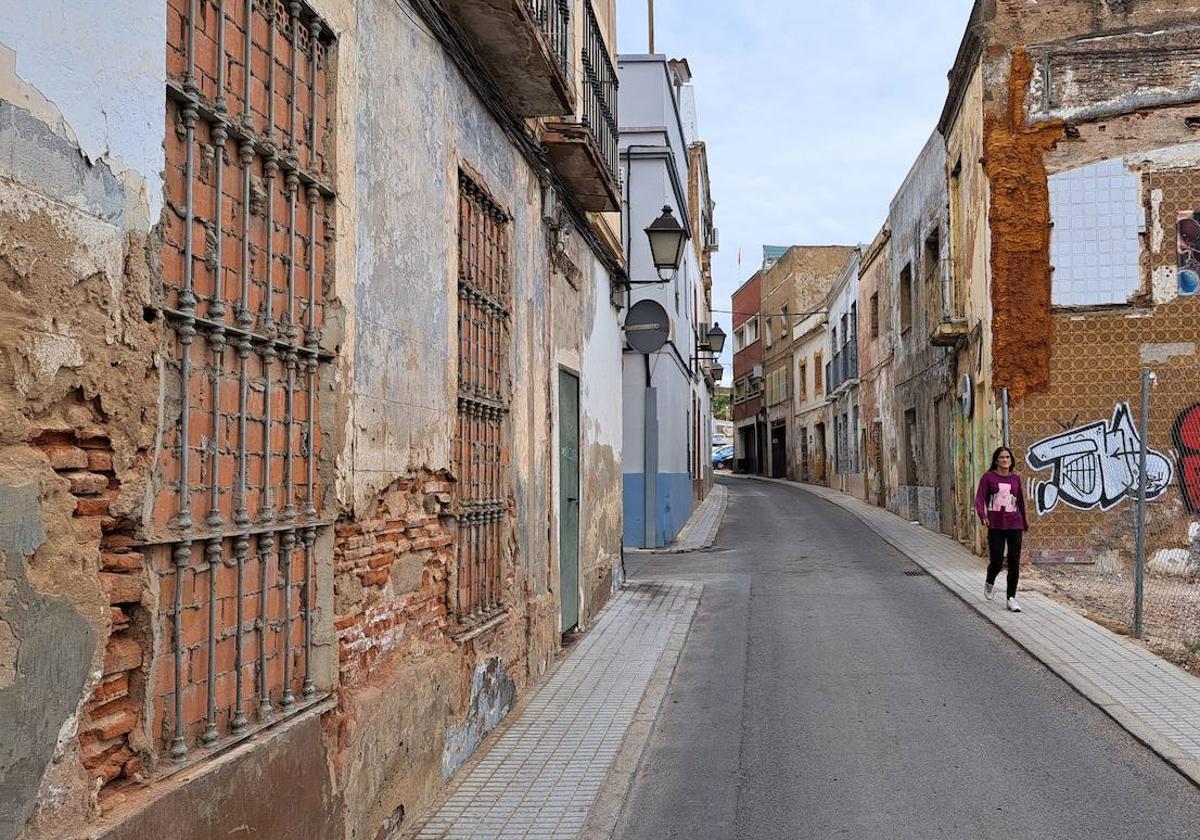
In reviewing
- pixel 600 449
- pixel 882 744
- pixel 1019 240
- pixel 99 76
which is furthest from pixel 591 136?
pixel 1019 240

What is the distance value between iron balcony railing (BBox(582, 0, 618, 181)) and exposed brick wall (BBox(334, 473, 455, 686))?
4.99m

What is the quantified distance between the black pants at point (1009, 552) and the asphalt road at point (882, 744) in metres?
0.47

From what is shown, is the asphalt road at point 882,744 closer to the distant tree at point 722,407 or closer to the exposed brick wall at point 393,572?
the exposed brick wall at point 393,572

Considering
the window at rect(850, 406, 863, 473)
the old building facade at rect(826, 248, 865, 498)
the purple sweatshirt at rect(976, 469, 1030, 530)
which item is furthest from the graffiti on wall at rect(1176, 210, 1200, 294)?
the window at rect(850, 406, 863, 473)

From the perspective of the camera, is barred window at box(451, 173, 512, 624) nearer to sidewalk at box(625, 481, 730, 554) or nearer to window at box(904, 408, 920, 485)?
Result: sidewalk at box(625, 481, 730, 554)

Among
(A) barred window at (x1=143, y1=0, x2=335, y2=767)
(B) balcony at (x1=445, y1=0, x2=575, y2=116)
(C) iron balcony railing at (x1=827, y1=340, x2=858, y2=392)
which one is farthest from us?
(C) iron balcony railing at (x1=827, y1=340, x2=858, y2=392)

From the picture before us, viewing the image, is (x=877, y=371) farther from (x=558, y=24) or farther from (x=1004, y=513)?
(x=558, y=24)

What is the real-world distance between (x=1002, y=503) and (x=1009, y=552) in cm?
48

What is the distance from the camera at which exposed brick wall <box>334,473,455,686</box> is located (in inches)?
176

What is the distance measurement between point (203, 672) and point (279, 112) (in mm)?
2017

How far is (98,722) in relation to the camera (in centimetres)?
282

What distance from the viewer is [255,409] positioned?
3754 millimetres

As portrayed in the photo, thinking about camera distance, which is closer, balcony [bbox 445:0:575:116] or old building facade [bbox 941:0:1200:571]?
balcony [bbox 445:0:575:116]

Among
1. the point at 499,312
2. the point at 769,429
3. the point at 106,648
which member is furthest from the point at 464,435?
the point at 769,429
